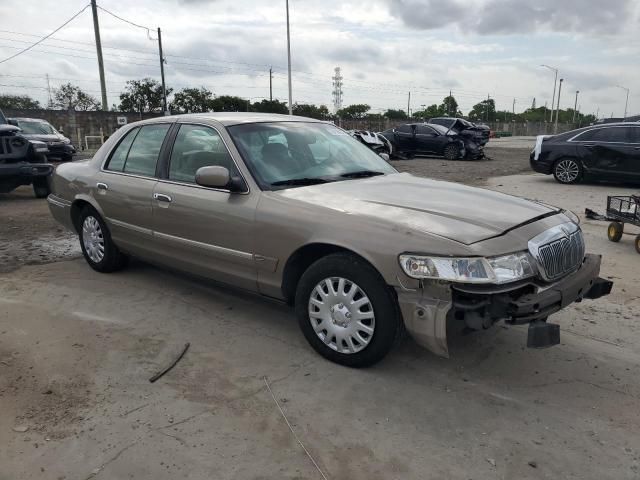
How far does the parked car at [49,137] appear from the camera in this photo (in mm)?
17203

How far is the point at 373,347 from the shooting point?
3.26m

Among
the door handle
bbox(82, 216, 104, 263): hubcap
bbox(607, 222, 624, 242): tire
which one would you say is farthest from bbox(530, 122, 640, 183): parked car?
bbox(82, 216, 104, 263): hubcap

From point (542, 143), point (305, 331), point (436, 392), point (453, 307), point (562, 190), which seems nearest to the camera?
point (453, 307)

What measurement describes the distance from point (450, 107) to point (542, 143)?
82.9m

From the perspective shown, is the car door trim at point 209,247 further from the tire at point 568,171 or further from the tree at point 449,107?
the tree at point 449,107

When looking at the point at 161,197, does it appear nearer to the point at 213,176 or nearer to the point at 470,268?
the point at 213,176

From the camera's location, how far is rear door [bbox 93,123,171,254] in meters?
4.63

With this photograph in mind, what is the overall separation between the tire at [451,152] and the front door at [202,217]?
17274mm

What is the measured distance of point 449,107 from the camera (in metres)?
91.6

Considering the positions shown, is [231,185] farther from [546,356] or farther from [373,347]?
[546,356]

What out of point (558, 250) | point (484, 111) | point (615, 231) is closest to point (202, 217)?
point (558, 250)

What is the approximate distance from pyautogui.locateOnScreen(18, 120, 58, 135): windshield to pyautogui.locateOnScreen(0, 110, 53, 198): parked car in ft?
29.3

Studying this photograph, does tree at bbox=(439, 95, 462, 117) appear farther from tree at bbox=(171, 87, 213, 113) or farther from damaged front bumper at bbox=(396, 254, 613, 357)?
damaged front bumper at bbox=(396, 254, 613, 357)

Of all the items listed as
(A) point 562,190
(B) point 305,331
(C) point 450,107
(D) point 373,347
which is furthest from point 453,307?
(C) point 450,107
